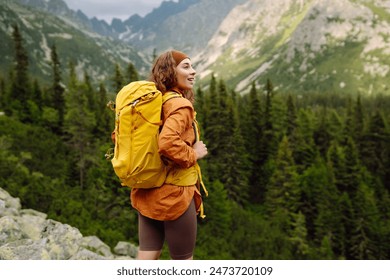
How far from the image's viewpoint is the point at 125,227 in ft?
90.4

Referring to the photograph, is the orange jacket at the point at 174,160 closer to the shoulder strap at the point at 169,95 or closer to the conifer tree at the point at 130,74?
the shoulder strap at the point at 169,95

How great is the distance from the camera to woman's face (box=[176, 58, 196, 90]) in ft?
14.5

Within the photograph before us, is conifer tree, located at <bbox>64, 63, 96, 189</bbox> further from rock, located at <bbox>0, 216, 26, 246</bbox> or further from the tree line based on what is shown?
rock, located at <bbox>0, 216, 26, 246</bbox>

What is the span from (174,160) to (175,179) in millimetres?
315

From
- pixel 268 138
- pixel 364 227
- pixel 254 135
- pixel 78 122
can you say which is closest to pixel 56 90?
pixel 78 122

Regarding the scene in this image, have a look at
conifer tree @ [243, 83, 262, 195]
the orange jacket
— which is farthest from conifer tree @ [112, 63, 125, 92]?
the orange jacket

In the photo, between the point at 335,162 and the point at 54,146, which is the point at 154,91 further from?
the point at 335,162

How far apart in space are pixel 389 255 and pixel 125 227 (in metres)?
38.1

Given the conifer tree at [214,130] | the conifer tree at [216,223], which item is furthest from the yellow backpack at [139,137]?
the conifer tree at [214,130]

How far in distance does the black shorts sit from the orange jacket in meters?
0.12

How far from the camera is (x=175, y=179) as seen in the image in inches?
166
